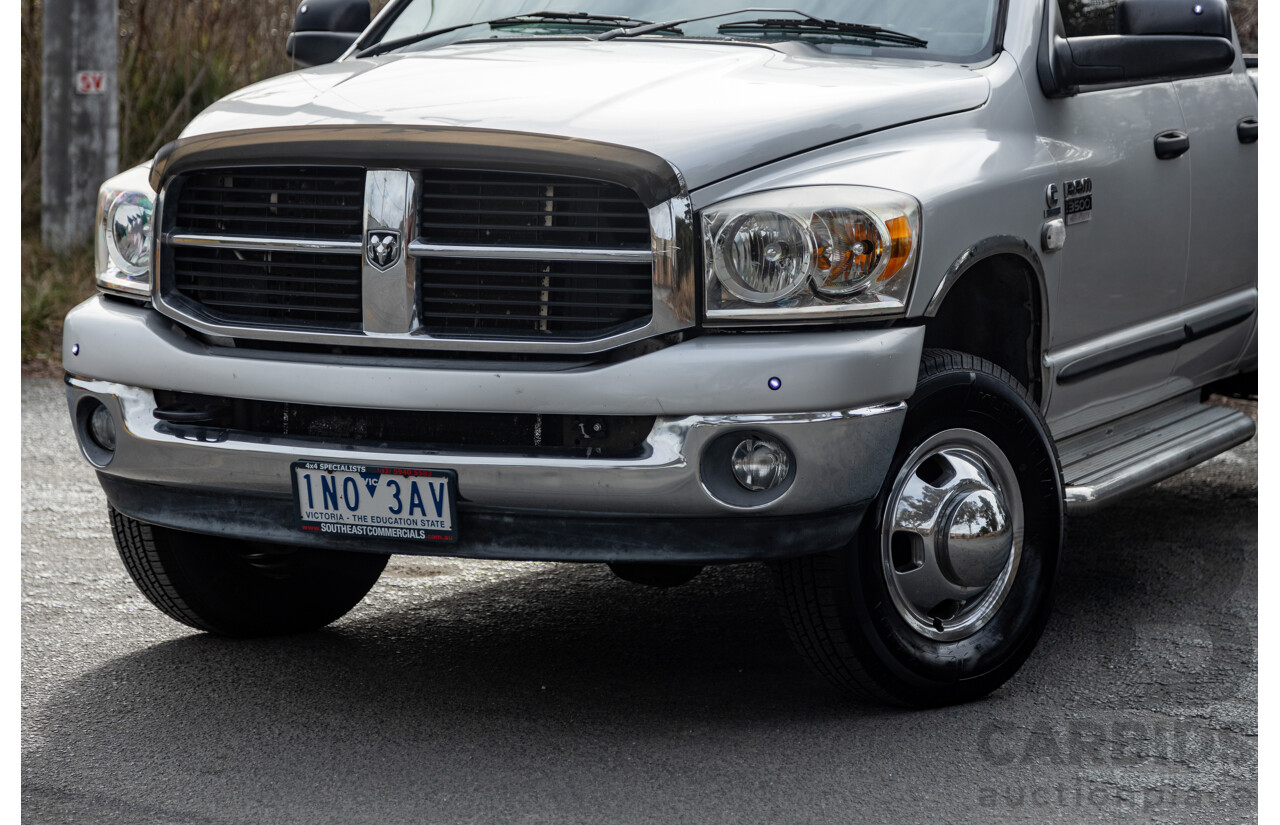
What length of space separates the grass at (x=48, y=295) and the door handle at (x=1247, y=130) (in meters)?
6.24

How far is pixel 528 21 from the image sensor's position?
4645 mm

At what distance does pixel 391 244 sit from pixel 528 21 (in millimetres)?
1319

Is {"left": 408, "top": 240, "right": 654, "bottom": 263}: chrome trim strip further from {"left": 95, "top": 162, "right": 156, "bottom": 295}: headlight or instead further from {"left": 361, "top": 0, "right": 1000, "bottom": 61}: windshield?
{"left": 361, "top": 0, "right": 1000, "bottom": 61}: windshield

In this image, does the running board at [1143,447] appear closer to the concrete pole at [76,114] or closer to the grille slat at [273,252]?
the grille slat at [273,252]

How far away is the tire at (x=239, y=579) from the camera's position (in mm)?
4359

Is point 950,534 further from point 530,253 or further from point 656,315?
point 530,253

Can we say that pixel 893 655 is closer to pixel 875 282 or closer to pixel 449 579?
pixel 875 282

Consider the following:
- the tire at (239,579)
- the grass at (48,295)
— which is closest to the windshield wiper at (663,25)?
the tire at (239,579)

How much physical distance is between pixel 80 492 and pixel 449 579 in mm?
1904

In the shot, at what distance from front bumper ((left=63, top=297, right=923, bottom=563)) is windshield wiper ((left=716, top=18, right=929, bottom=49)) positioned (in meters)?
1.11

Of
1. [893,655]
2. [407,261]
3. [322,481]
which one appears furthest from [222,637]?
[893,655]

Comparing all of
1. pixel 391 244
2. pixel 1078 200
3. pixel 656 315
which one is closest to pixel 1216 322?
pixel 1078 200

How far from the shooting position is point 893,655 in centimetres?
379

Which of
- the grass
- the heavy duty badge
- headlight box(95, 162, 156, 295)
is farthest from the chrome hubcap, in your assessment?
the grass
